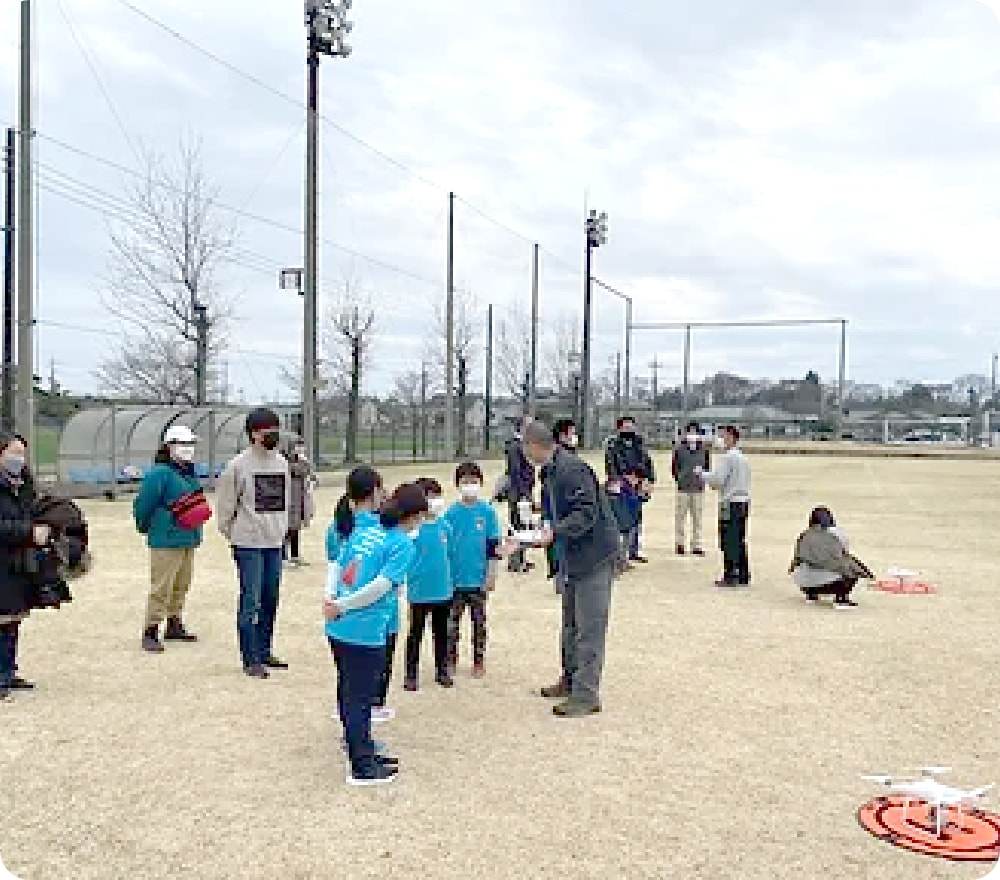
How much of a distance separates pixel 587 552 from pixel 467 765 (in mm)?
1502

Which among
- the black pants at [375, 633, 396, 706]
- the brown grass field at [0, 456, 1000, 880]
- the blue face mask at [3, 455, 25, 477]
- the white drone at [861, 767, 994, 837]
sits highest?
the blue face mask at [3, 455, 25, 477]

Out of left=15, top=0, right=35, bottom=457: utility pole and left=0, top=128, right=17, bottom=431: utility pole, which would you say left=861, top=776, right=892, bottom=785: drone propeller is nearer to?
left=15, top=0, right=35, bottom=457: utility pole

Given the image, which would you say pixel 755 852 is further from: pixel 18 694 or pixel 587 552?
pixel 18 694

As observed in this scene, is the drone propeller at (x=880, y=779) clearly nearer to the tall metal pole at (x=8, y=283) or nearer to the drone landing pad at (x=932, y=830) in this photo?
the drone landing pad at (x=932, y=830)

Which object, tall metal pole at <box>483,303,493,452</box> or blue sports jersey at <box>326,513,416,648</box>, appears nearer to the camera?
blue sports jersey at <box>326,513,416,648</box>

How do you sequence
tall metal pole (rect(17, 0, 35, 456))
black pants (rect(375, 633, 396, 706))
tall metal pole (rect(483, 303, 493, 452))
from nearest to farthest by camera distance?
black pants (rect(375, 633, 396, 706)) < tall metal pole (rect(17, 0, 35, 456)) < tall metal pole (rect(483, 303, 493, 452))

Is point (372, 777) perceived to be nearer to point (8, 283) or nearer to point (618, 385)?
point (8, 283)

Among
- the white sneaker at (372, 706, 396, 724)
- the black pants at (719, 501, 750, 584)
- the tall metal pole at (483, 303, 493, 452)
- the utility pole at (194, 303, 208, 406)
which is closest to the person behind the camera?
the white sneaker at (372, 706, 396, 724)

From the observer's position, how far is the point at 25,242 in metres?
15.9

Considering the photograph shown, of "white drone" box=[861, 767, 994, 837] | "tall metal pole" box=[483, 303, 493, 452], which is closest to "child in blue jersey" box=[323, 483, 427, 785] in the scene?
"white drone" box=[861, 767, 994, 837]

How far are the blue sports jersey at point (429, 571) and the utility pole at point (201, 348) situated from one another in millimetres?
21821

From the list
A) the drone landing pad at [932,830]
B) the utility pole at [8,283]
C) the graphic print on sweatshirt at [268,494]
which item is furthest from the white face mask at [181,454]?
the utility pole at [8,283]

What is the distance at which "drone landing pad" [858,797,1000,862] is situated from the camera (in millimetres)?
4312

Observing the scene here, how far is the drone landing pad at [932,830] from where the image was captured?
431cm
